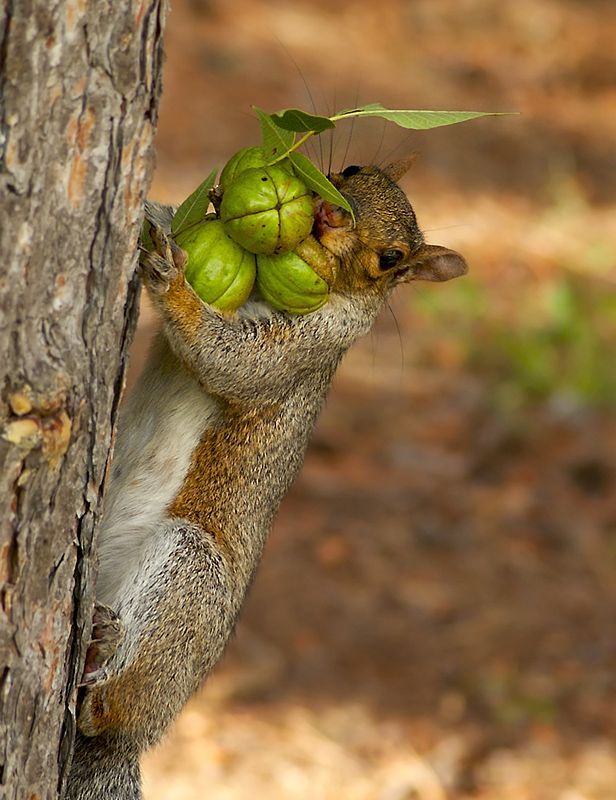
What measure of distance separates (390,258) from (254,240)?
0.70 metres

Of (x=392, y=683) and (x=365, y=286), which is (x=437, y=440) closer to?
(x=392, y=683)

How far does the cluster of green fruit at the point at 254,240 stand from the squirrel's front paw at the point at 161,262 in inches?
1.7

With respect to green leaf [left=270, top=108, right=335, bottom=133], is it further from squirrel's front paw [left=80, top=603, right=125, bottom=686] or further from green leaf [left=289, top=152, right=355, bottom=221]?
squirrel's front paw [left=80, top=603, right=125, bottom=686]

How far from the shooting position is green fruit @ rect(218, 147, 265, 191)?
260 cm

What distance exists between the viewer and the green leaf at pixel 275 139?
2502 mm

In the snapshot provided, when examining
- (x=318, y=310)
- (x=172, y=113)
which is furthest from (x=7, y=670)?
(x=172, y=113)

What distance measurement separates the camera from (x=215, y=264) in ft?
8.93

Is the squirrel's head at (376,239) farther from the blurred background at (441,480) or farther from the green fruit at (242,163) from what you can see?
the green fruit at (242,163)

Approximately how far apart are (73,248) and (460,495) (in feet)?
16.6

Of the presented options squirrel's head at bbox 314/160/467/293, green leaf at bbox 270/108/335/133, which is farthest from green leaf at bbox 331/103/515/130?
squirrel's head at bbox 314/160/467/293

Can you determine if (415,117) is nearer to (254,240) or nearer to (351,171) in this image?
(254,240)

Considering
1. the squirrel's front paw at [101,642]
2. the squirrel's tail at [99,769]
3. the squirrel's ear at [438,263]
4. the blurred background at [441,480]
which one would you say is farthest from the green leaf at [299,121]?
the squirrel's tail at [99,769]

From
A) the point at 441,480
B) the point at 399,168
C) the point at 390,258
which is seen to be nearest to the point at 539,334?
the point at 441,480

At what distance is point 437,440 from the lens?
7.46 m
